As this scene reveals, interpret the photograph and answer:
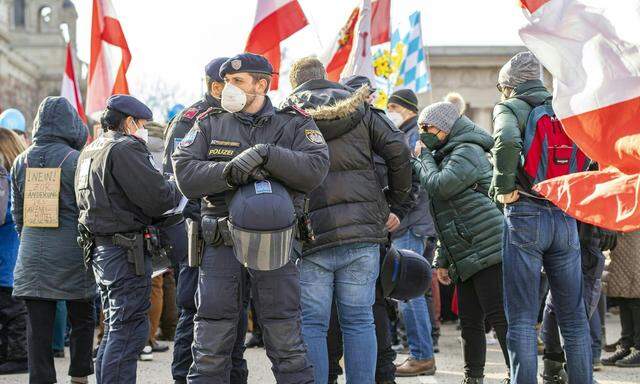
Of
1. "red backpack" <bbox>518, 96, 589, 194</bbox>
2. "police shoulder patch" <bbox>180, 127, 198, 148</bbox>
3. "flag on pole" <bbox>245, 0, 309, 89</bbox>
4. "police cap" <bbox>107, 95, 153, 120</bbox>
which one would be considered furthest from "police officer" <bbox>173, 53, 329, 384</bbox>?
"flag on pole" <bbox>245, 0, 309, 89</bbox>

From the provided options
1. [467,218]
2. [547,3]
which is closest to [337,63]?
[467,218]

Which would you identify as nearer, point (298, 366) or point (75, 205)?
point (298, 366)

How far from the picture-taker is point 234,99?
5.24 m

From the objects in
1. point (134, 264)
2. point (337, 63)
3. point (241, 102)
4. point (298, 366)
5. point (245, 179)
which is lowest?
point (298, 366)

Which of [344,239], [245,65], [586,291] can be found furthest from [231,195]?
[586,291]

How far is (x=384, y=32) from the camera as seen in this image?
1165 centimetres

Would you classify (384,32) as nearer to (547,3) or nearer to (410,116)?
(410,116)

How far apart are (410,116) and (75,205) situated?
117 inches

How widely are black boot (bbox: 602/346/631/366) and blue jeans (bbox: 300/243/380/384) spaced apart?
3.40 m

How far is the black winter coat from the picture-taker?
5.80m

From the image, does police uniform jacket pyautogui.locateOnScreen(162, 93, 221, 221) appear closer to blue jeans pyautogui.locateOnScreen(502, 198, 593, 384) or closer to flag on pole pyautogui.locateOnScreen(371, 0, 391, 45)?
blue jeans pyautogui.locateOnScreen(502, 198, 593, 384)

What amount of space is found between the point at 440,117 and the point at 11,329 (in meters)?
3.92

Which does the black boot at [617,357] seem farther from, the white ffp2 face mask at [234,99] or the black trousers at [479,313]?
the white ffp2 face mask at [234,99]

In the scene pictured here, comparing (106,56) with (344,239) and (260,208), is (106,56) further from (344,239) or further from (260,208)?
(260,208)
